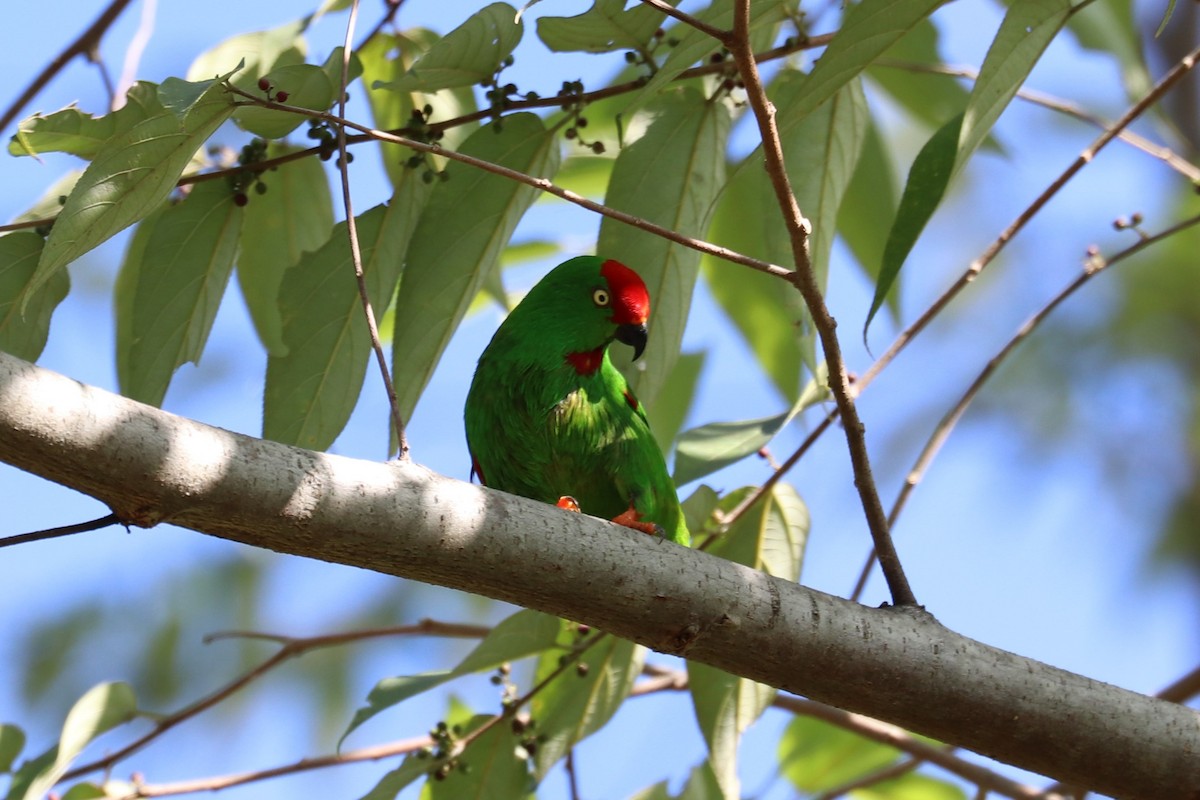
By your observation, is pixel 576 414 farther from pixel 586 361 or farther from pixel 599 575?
pixel 599 575

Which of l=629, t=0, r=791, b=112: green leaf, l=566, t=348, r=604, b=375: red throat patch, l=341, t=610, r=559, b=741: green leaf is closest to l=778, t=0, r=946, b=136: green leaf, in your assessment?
l=629, t=0, r=791, b=112: green leaf

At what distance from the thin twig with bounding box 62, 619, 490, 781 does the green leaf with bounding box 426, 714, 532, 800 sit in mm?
376

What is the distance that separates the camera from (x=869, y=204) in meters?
3.38

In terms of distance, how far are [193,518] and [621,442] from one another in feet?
4.93

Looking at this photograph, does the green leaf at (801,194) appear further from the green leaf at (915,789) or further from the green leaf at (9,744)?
the green leaf at (9,744)

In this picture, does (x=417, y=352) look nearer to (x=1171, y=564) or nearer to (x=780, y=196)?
(x=780, y=196)

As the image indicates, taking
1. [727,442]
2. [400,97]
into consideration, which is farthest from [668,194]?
[400,97]

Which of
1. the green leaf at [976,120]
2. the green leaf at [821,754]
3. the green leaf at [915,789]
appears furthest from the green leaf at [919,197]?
the green leaf at [915,789]

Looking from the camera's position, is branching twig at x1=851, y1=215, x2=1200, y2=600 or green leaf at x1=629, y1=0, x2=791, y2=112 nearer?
green leaf at x1=629, y1=0, x2=791, y2=112

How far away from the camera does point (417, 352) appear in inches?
97.2

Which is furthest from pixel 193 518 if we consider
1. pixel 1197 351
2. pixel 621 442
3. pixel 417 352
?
pixel 1197 351

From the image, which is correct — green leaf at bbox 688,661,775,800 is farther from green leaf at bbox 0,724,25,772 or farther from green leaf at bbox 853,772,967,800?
green leaf at bbox 0,724,25,772

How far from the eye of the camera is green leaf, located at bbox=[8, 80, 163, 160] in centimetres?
211

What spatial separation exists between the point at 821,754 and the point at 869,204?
5.25 feet
